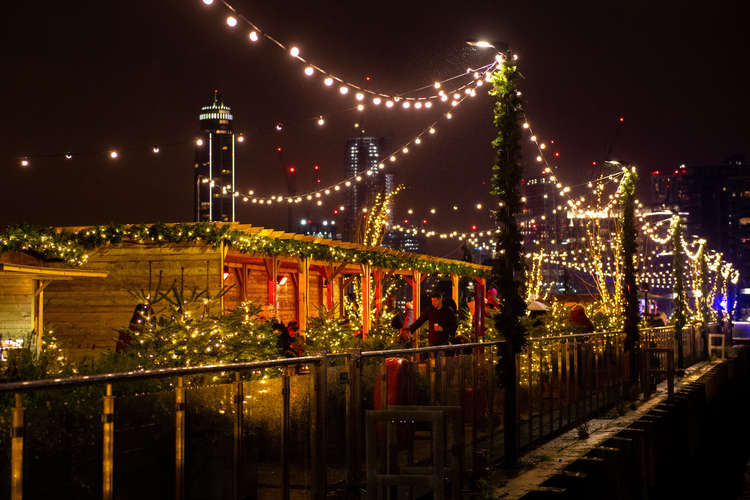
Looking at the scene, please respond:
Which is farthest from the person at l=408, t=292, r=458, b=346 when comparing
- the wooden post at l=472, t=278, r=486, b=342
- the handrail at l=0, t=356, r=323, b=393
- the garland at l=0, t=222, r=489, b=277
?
the handrail at l=0, t=356, r=323, b=393

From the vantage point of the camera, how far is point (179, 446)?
15.3ft

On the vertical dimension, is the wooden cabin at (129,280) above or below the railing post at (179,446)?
above

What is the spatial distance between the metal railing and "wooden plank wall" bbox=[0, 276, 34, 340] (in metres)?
7.17

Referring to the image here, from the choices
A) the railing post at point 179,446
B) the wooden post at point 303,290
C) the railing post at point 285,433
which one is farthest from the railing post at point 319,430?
the wooden post at point 303,290

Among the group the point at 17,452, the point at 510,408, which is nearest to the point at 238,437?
the point at 17,452

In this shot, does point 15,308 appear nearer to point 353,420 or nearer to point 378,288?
point 353,420

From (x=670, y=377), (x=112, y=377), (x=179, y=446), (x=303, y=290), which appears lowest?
(x=670, y=377)

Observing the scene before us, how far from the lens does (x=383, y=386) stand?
720 cm

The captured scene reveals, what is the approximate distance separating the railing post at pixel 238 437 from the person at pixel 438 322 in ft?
24.6

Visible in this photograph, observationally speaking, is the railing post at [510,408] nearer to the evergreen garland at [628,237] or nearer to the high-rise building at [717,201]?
the evergreen garland at [628,237]

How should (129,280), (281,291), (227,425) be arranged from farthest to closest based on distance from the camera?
(281,291), (129,280), (227,425)

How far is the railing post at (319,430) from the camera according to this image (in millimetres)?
5863

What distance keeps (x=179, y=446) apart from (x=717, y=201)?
615ft

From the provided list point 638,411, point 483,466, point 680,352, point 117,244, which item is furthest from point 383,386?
Result: point 680,352
